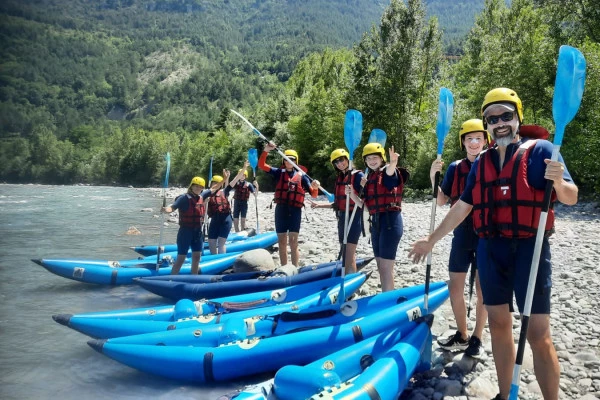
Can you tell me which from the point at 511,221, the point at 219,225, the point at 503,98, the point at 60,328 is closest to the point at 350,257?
the point at 219,225

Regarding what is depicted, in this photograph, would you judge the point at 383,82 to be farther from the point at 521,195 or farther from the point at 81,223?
the point at 521,195

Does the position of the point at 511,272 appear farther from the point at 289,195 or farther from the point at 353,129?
the point at 289,195

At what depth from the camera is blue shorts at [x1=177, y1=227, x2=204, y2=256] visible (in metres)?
7.26

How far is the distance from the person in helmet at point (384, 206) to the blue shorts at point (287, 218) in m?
2.07

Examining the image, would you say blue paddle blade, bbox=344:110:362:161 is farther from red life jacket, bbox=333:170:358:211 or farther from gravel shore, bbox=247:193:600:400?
gravel shore, bbox=247:193:600:400

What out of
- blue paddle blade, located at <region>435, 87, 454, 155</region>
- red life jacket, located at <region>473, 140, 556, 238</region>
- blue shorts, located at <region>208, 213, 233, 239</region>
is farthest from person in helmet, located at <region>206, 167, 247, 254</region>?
red life jacket, located at <region>473, 140, 556, 238</region>

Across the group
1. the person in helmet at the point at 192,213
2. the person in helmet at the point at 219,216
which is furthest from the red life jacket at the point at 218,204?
the person in helmet at the point at 192,213

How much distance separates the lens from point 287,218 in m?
6.94

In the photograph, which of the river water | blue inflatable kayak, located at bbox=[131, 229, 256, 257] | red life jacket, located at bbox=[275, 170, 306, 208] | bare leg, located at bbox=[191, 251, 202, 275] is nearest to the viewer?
the river water

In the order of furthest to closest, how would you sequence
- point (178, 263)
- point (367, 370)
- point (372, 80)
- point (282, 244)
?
1. point (372, 80)
2. point (178, 263)
3. point (282, 244)
4. point (367, 370)

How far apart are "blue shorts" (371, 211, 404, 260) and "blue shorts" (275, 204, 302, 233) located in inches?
85.9

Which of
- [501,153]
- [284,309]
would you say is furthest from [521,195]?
[284,309]

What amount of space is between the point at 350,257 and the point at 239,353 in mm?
2357

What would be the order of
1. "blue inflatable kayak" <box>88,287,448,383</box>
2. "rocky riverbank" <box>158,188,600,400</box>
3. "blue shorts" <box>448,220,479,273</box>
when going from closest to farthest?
"rocky riverbank" <box>158,188,600,400</box> → "blue shorts" <box>448,220,479,273</box> → "blue inflatable kayak" <box>88,287,448,383</box>
